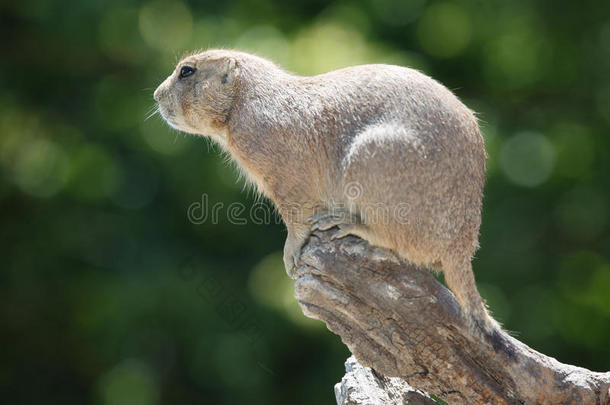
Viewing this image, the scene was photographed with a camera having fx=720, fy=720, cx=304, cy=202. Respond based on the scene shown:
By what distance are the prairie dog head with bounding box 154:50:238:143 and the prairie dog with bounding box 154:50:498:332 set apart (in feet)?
0.03

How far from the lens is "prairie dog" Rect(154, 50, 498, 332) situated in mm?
4188

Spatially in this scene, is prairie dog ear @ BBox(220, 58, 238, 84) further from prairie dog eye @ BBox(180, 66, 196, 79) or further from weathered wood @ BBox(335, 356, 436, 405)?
weathered wood @ BBox(335, 356, 436, 405)

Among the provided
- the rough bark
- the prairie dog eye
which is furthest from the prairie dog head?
the rough bark

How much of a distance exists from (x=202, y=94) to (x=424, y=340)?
208 cm

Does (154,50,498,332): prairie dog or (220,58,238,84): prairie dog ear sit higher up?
(220,58,238,84): prairie dog ear

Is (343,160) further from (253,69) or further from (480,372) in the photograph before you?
(480,372)

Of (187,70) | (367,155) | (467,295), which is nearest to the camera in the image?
(367,155)

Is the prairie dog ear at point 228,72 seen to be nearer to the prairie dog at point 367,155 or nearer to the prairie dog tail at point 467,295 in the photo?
the prairie dog at point 367,155

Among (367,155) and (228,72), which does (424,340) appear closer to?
(367,155)

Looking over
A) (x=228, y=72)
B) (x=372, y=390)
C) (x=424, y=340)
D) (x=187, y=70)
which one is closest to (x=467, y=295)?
(x=424, y=340)

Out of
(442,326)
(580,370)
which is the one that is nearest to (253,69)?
(442,326)

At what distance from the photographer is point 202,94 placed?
4652 mm

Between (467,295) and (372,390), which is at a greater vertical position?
(467,295)

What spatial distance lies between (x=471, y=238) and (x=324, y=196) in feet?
3.05
